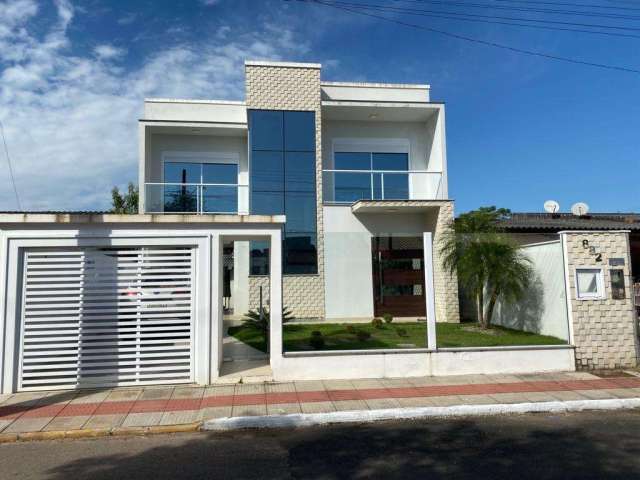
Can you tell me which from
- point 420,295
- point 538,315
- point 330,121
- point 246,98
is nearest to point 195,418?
point 538,315

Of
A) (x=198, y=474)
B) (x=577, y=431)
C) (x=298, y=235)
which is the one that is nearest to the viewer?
(x=198, y=474)

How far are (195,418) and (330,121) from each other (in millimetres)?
12618

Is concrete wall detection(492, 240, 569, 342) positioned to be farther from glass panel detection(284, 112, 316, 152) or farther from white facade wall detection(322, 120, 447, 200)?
glass panel detection(284, 112, 316, 152)

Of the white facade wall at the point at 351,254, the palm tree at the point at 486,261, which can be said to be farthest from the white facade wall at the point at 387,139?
the palm tree at the point at 486,261

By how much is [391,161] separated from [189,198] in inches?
284

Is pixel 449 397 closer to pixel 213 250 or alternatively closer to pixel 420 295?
pixel 213 250

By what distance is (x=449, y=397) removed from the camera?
6.98 meters

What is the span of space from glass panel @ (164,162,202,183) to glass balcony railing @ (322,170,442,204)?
459 cm

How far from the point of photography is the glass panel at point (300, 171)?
1516 cm

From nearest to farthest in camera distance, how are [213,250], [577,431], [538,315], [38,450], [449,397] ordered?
[38,450] < [577,431] < [449,397] < [213,250] < [538,315]

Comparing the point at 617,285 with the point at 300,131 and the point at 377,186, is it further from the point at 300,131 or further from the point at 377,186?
the point at 300,131

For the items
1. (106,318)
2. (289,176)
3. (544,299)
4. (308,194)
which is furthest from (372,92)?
(106,318)

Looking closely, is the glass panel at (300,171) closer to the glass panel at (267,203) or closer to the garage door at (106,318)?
the glass panel at (267,203)

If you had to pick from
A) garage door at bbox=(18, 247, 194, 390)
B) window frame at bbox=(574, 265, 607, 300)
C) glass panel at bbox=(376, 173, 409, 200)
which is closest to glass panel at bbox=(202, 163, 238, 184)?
glass panel at bbox=(376, 173, 409, 200)
